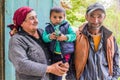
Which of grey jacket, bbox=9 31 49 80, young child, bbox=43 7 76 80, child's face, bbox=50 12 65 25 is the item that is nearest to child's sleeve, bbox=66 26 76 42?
young child, bbox=43 7 76 80

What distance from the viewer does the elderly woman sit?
2604mm

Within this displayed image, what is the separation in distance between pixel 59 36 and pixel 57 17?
173 mm

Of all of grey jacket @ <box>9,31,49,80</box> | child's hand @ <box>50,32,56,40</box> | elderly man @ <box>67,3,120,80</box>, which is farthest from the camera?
elderly man @ <box>67,3,120,80</box>

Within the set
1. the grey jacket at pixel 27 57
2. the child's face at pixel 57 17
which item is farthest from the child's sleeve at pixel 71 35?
the grey jacket at pixel 27 57

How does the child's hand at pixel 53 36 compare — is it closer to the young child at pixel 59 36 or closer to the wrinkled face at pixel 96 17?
the young child at pixel 59 36

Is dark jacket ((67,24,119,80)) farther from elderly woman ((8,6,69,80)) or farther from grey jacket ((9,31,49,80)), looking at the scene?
grey jacket ((9,31,49,80))

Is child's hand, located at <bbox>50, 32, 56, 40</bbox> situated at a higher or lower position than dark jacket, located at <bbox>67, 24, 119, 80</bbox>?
higher

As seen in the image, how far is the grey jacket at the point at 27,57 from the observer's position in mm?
2594

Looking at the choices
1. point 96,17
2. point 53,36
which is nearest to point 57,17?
point 53,36

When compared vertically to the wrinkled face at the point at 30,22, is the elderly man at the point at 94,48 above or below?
below

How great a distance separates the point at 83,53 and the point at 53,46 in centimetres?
29

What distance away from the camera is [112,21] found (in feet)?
17.1

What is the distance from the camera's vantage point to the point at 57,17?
276 cm

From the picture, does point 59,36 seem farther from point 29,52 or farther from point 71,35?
point 29,52
